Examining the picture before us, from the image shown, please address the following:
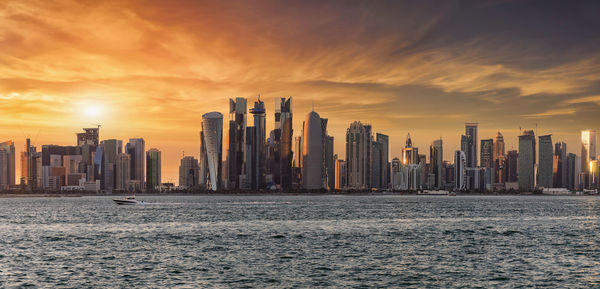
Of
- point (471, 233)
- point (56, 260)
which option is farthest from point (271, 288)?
point (471, 233)

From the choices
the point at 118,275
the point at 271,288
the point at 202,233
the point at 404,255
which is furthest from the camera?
the point at 202,233

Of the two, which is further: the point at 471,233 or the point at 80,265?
the point at 471,233

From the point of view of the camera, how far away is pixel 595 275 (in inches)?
2532

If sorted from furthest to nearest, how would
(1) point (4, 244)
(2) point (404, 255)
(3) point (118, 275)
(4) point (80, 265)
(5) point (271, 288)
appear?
(1) point (4, 244), (2) point (404, 255), (4) point (80, 265), (3) point (118, 275), (5) point (271, 288)

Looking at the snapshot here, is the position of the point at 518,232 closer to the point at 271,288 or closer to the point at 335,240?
the point at 335,240

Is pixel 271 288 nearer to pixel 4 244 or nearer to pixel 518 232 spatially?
pixel 4 244

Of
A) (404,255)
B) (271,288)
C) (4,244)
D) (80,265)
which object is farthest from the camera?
(4,244)

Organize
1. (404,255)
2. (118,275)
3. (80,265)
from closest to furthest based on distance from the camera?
(118,275)
(80,265)
(404,255)

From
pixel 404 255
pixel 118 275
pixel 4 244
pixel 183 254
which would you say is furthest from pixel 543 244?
pixel 4 244

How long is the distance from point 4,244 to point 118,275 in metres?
45.0

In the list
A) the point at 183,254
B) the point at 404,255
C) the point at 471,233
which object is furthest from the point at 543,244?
the point at 183,254

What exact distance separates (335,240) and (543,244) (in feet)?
117

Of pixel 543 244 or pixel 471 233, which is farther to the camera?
pixel 471 233

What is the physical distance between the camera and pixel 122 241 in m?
101
